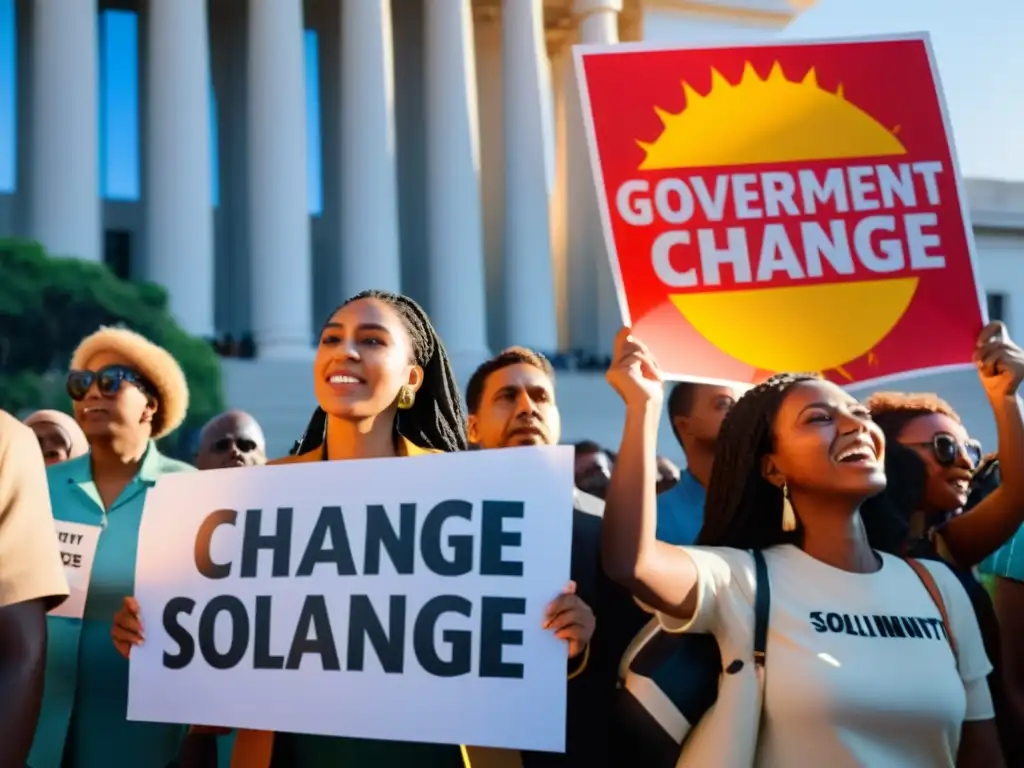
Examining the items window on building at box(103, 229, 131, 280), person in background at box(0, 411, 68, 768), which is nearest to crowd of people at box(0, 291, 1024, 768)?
person in background at box(0, 411, 68, 768)

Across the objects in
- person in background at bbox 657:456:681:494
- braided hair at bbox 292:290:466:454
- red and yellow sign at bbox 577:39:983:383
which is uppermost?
red and yellow sign at bbox 577:39:983:383

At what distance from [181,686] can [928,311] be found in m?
4.60

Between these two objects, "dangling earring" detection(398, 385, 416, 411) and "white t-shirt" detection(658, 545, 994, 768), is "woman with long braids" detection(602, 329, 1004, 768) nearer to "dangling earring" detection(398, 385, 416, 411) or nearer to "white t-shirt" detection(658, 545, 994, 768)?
"white t-shirt" detection(658, 545, 994, 768)

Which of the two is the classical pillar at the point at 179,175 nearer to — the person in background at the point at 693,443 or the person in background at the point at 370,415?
the person in background at the point at 693,443

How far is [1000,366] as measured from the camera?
7.19m

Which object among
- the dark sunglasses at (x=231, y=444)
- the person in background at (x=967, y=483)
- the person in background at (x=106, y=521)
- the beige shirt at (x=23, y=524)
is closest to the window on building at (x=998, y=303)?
the person in background at (x=967, y=483)

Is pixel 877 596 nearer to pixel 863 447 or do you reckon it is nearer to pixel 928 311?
pixel 863 447

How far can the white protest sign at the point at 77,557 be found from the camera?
7.40m

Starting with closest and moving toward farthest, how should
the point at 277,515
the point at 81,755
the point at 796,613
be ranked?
the point at 796,613
the point at 277,515
the point at 81,755

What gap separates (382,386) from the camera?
6207mm

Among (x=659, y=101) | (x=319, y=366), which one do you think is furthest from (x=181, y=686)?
(x=659, y=101)

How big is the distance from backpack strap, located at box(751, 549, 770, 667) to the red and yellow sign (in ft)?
6.16

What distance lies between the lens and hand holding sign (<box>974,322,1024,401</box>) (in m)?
7.10

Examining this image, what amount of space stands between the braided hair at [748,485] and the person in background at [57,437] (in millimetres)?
6242
